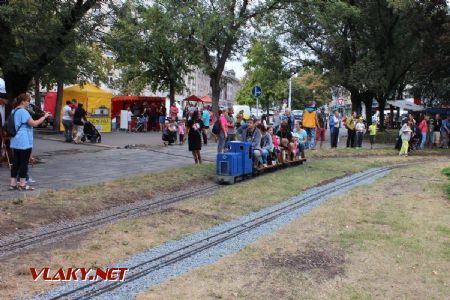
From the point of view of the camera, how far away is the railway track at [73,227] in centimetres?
663

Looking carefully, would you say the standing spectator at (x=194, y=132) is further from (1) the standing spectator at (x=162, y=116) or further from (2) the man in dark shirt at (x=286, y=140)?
(1) the standing spectator at (x=162, y=116)

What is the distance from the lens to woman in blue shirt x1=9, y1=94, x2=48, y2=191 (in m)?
9.70

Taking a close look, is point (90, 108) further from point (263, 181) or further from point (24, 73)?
point (263, 181)

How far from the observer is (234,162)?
1233 cm

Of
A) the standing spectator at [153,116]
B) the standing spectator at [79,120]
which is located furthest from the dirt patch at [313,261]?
the standing spectator at [153,116]

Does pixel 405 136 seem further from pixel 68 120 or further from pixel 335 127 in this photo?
pixel 68 120

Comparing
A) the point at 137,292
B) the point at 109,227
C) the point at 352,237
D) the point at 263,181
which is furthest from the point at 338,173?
the point at 137,292

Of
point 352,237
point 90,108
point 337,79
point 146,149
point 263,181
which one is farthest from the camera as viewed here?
point 337,79

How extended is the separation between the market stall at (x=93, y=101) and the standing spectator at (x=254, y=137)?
15436mm

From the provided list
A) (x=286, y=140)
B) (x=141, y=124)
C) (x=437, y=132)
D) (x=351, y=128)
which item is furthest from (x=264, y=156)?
(x=141, y=124)

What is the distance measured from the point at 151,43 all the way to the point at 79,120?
247 inches

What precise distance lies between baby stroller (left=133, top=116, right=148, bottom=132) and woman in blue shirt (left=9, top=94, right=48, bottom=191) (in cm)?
2139

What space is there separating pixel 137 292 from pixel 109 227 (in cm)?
266

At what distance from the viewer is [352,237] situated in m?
7.57
